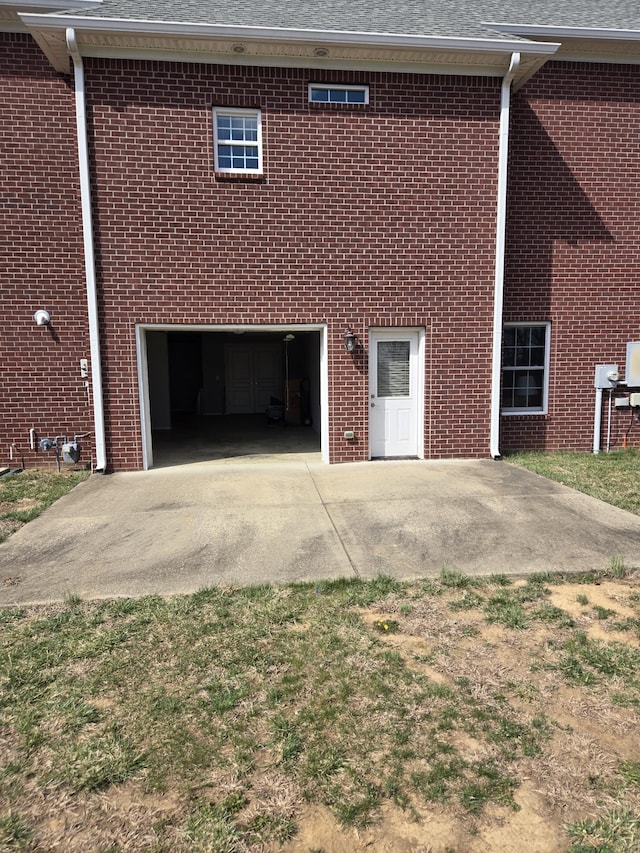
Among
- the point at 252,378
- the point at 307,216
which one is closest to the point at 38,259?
the point at 307,216

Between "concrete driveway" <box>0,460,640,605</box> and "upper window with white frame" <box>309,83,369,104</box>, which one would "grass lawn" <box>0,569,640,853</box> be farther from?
"upper window with white frame" <box>309,83,369,104</box>

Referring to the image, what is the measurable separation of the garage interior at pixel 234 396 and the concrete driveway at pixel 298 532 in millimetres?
2505

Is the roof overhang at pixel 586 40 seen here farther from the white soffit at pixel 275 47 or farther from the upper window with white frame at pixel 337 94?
the upper window with white frame at pixel 337 94

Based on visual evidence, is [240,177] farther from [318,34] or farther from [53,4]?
[53,4]

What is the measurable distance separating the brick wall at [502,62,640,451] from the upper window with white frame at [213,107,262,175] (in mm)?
4562

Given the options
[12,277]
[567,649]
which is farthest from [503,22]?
[567,649]

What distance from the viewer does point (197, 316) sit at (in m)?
8.76

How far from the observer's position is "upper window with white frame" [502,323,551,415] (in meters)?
10.1

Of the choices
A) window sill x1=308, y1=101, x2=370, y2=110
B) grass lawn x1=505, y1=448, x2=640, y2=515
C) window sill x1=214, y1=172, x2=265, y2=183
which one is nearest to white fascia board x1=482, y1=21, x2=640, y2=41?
window sill x1=308, y1=101, x2=370, y2=110

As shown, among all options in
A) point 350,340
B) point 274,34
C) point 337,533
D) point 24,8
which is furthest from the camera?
point 350,340

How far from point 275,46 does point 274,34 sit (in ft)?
0.87

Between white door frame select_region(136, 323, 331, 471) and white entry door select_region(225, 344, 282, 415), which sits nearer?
white door frame select_region(136, 323, 331, 471)

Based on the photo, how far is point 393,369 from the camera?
945cm

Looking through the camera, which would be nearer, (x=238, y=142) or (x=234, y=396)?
(x=238, y=142)
